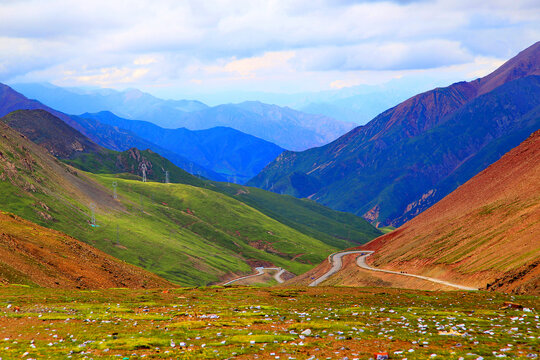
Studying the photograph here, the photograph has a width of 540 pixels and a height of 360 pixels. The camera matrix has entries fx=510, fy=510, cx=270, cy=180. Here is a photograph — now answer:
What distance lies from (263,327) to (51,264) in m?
56.4

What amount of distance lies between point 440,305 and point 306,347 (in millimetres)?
25921

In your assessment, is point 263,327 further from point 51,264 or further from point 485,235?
point 485,235

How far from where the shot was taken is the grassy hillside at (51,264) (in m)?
72.1

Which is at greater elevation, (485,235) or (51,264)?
(485,235)

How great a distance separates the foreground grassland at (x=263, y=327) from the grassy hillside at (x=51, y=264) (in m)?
15.5

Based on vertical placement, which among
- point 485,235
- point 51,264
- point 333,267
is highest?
point 485,235

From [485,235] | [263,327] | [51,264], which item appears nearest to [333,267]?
[485,235]

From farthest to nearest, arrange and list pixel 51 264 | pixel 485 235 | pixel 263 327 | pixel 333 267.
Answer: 1. pixel 333 267
2. pixel 485 235
3. pixel 51 264
4. pixel 263 327

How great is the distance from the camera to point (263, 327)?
124 ft

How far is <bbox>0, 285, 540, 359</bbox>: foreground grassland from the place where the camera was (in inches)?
1163

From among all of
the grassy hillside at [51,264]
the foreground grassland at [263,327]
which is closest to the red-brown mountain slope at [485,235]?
the foreground grassland at [263,327]

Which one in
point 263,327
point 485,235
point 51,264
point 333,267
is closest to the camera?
point 263,327

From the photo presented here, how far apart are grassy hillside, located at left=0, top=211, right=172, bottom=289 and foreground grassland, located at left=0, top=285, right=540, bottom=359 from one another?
612 inches

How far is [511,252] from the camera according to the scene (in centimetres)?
8906
